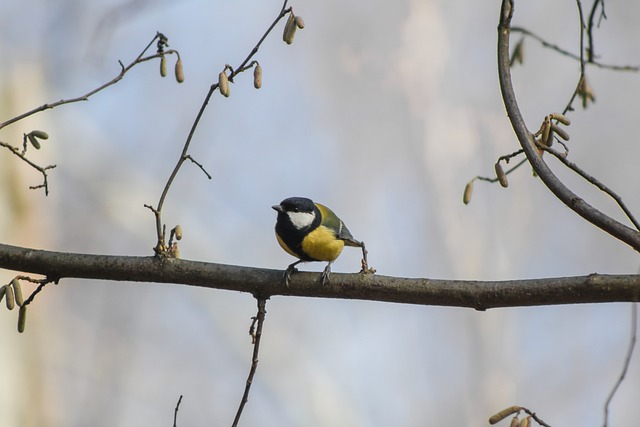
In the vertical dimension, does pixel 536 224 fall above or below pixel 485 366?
above

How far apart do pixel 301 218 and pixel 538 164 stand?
63.1 inches

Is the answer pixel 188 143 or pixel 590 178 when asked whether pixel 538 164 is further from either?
pixel 188 143

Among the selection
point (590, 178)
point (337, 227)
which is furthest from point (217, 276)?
point (337, 227)

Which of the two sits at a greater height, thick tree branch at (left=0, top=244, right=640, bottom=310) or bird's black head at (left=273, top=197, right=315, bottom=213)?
bird's black head at (left=273, top=197, right=315, bottom=213)

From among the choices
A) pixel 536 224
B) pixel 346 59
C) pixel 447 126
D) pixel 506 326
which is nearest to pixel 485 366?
pixel 506 326

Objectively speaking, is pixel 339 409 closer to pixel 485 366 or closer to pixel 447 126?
pixel 485 366

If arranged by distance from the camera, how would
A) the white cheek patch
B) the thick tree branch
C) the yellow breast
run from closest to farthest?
1. the thick tree branch
2. the yellow breast
3. the white cheek patch

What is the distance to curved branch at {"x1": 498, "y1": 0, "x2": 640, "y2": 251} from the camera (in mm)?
1931

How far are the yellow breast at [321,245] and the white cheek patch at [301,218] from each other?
0.06 m

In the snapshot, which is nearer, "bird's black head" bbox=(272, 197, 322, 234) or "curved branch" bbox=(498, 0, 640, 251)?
"curved branch" bbox=(498, 0, 640, 251)

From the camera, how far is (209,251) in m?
7.62

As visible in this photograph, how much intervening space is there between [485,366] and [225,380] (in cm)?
300

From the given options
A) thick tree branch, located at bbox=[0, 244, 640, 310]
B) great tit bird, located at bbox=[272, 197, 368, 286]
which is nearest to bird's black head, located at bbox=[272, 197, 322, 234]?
great tit bird, located at bbox=[272, 197, 368, 286]

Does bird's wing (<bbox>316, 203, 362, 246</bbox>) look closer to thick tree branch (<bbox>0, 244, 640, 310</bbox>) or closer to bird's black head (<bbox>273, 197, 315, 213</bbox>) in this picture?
bird's black head (<bbox>273, 197, 315, 213</bbox>)
